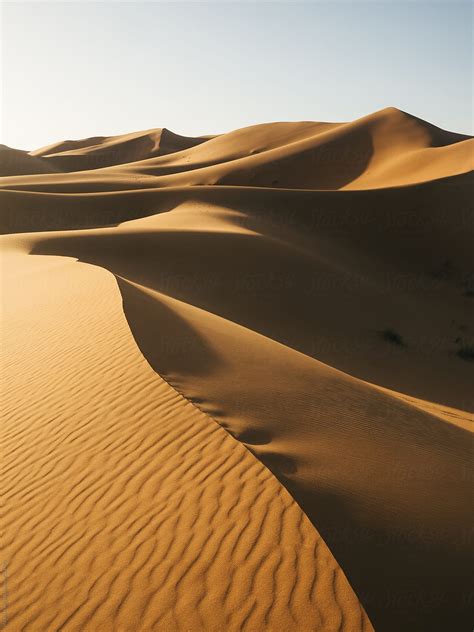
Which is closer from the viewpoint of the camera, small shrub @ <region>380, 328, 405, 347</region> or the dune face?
the dune face

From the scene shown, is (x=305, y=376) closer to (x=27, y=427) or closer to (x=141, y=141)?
(x=27, y=427)

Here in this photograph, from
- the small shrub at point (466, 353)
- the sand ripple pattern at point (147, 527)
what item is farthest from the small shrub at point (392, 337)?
the sand ripple pattern at point (147, 527)

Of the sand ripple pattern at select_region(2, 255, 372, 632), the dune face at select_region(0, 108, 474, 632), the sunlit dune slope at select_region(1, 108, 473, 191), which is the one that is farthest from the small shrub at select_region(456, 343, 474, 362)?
the sunlit dune slope at select_region(1, 108, 473, 191)

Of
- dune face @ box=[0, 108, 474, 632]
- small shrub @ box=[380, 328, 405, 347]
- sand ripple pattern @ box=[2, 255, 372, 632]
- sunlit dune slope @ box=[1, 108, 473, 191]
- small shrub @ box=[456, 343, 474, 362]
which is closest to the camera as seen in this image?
Answer: sand ripple pattern @ box=[2, 255, 372, 632]

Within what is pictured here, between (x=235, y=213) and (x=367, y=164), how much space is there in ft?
59.2

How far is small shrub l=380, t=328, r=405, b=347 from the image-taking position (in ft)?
43.2

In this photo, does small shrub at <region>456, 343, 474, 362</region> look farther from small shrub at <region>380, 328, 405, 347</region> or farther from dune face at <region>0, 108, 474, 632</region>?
small shrub at <region>380, 328, 405, 347</region>

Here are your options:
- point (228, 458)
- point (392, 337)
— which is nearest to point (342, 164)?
point (392, 337)

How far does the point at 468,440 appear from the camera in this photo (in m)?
7.05

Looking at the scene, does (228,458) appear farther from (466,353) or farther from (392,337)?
(466,353)

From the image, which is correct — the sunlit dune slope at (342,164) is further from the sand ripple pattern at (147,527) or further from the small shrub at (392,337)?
the sand ripple pattern at (147,527)

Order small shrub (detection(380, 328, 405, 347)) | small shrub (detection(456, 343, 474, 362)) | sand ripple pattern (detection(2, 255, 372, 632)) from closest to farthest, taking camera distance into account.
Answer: sand ripple pattern (detection(2, 255, 372, 632)) < small shrub (detection(456, 343, 474, 362)) < small shrub (detection(380, 328, 405, 347))

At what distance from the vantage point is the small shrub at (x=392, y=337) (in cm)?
1316

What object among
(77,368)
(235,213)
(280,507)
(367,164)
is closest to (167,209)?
(235,213)
